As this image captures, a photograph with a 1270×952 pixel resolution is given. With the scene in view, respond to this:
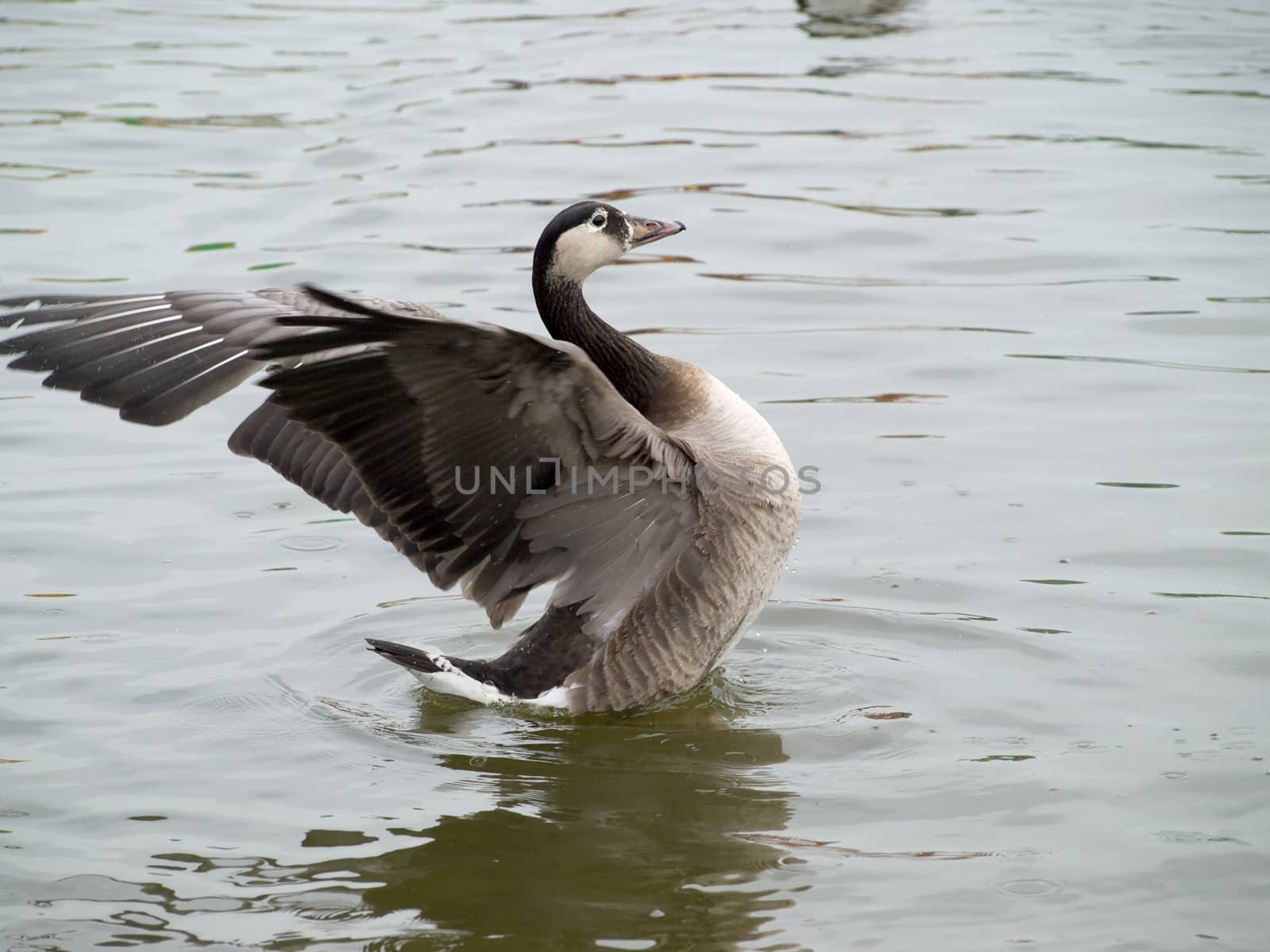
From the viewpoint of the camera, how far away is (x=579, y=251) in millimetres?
5961

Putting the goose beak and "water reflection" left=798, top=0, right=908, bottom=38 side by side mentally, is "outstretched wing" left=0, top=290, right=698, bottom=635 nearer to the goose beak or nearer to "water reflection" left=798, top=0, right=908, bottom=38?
the goose beak

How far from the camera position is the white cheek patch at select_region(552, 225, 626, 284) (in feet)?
19.4

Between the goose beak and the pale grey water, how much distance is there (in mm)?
1790

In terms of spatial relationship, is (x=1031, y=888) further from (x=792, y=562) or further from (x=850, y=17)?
(x=850, y=17)

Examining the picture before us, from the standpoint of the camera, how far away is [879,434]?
8.58 metres

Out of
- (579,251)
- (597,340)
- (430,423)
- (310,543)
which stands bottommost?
(310,543)

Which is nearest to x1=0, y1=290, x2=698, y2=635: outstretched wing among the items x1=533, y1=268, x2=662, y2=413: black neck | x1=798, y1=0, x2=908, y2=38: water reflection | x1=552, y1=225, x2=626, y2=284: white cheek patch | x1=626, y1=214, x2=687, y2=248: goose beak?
x1=533, y1=268, x2=662, y2=413: black neck

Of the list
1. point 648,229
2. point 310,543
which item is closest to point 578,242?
point 648,229

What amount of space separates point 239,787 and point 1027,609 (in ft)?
11.3

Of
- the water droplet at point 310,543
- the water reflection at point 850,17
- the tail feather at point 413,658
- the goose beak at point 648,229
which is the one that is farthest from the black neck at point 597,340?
the water reflection at point 850,17

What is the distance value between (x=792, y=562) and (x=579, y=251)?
2098mm

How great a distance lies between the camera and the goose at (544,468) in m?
5.21

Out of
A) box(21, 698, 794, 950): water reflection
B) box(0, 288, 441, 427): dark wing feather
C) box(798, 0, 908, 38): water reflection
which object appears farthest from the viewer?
box(798, 0, 908, 38): water reflection

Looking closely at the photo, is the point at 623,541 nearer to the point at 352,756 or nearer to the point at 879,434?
the point at 352,756
